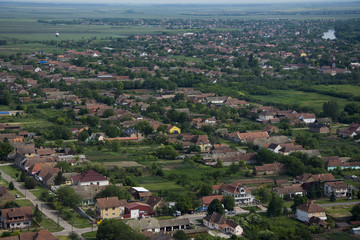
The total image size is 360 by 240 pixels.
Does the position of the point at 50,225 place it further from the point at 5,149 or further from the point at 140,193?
the point at 5,149

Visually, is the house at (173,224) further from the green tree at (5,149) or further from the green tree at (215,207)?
the green tree at (5,149)

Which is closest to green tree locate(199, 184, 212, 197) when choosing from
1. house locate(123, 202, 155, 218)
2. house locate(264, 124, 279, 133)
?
house locate(123, 202, 155, 218)

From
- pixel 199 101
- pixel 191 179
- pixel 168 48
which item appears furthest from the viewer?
→ pixel 168 48

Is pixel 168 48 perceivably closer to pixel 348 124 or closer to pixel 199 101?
pixel 199 101

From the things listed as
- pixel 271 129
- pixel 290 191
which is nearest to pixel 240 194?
pixel 290 191

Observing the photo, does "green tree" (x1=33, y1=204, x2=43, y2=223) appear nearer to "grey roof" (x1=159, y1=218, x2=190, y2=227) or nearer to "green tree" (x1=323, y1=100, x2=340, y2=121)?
"grey roof" (x1=159, y1=218, x2=190, y2=227)

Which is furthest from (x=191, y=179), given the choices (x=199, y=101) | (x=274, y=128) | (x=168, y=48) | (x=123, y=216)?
(x=168, y=48)
